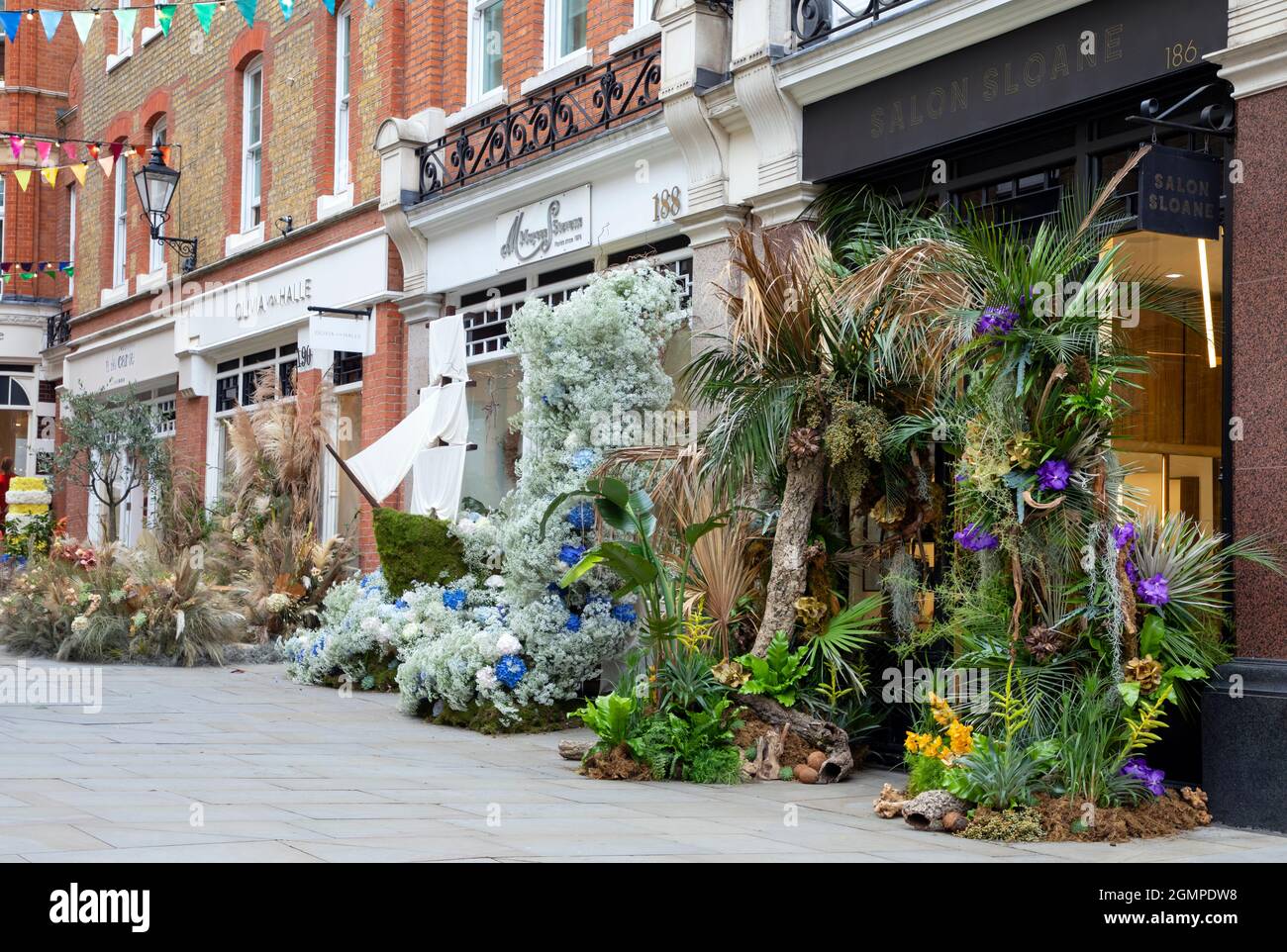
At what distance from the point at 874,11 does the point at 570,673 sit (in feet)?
16.1

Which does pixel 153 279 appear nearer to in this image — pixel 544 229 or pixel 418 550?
pixel 544 229

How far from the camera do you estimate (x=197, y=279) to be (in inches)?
814

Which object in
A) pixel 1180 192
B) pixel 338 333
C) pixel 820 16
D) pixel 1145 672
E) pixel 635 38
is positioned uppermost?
pixel 635 38

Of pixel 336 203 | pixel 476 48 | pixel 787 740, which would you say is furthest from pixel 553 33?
pixel 787 740

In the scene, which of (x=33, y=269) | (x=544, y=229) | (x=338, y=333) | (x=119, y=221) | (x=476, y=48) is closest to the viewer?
(x=544, y=229)

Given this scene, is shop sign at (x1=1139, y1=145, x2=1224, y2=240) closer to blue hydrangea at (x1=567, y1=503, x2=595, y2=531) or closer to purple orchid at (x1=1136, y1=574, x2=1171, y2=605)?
purple orchid at (x1=1136, y1=574, x2=1171, y2=605)

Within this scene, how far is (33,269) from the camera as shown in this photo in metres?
26.6

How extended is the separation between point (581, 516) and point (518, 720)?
1488mm

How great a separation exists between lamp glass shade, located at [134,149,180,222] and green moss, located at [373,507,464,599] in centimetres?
905

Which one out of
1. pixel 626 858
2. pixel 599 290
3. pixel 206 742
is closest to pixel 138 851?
pixel 626 858

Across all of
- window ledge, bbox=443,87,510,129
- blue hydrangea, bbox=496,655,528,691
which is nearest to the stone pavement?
blue hydrangea, bbox=496,655,528,691

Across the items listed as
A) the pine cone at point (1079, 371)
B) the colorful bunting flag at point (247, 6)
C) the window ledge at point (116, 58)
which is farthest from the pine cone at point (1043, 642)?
the window ledge at point (116, 58)

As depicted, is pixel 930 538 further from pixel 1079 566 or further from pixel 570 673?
pixel 570 673

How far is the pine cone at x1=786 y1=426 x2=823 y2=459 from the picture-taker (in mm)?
8445
